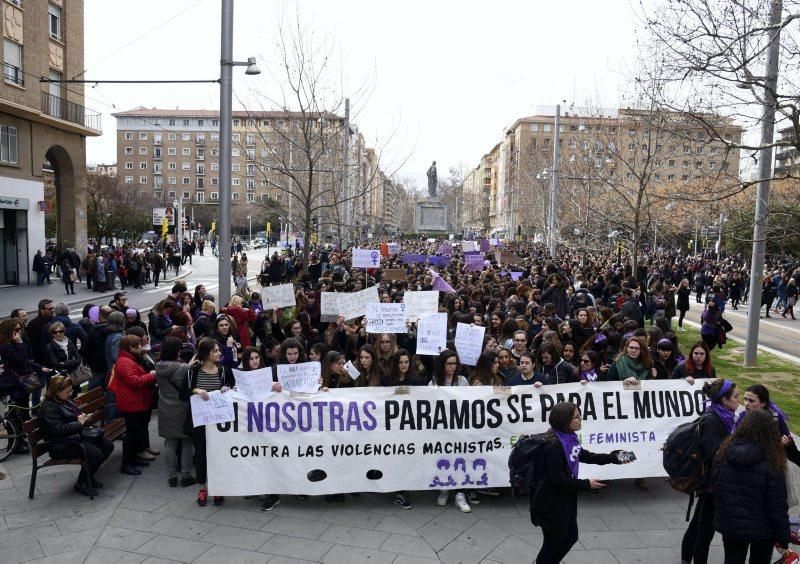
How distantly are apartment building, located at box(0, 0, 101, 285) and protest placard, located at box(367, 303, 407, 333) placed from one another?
2368 centimetres

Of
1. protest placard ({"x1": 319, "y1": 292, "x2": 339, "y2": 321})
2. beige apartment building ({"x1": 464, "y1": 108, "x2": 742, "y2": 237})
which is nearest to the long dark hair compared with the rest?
beige apartment building ({"x1": 464, "y1": 108, "x2": 742, "y2": 237})

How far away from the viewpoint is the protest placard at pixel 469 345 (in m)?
7.75

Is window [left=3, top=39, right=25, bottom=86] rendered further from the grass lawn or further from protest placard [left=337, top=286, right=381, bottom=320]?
the grass lawn

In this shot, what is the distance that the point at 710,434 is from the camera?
181 inches

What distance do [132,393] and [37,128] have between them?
89.7 ft

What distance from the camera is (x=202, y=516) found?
228 inches

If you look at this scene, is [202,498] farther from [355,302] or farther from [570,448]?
[355,302]

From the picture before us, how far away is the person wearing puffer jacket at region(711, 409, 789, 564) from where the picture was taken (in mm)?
3922

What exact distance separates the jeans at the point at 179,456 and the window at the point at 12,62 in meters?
25.9

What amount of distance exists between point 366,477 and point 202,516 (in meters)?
1.52

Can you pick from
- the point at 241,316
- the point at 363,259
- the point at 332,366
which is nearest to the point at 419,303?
the point at 241,316

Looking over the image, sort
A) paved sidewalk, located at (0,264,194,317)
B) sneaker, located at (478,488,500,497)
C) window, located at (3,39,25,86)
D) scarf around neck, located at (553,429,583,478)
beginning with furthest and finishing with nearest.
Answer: window, located at (3,39,25,86), paved sidewalk, located at (0,264,194,317), sneaker, located at (478,488,500,497), scarf around neck, located at (553,429,583,478)

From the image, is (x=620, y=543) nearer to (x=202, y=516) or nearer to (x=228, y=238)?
(x=202, y=516)

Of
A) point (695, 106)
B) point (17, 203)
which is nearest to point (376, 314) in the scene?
point (695, 106)
